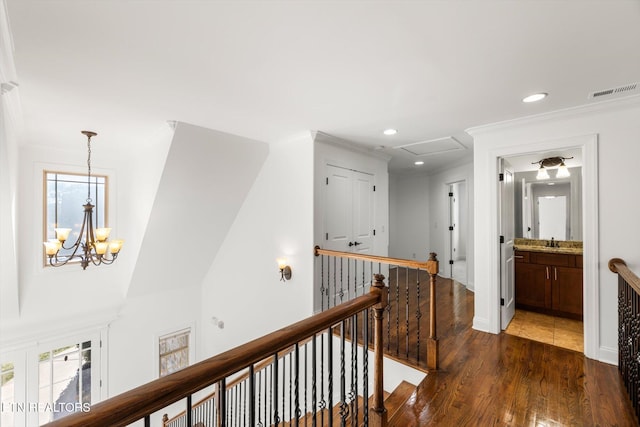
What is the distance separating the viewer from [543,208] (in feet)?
14.5

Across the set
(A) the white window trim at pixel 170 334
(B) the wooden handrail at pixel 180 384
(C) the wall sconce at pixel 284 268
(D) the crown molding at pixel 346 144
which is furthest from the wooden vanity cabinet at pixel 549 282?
(A) the white window trim at pixel 170 334

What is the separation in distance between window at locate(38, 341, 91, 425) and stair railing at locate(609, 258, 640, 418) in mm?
6365

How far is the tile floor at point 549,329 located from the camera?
10.1ft

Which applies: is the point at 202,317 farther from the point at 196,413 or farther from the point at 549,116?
the point at 549,116

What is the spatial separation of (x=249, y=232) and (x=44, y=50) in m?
3.19

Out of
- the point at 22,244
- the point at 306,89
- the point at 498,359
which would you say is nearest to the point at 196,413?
the point at 22,244

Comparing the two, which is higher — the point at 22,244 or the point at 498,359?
the point at 22,244

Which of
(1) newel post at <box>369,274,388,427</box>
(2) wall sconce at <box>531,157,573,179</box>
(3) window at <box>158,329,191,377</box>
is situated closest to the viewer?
(1) newel post at <box>369,274,388,427</box>

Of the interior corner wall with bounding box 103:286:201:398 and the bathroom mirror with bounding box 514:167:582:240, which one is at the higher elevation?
the bathroom mirror with bounding box 514:167:582:240

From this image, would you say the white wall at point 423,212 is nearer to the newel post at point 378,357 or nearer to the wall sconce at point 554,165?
the wall sconce at point 554,165

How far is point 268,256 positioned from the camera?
4285mm

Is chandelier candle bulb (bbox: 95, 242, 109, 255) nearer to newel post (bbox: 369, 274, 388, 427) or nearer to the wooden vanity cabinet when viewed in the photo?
newel post (bbox: 369, 274, 388, 427)

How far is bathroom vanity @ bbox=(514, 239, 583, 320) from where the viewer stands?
3678 millimetres

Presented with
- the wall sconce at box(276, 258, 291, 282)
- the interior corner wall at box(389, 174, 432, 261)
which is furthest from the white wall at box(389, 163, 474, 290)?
the wall sconce at box(276, 258, 291, 282)
